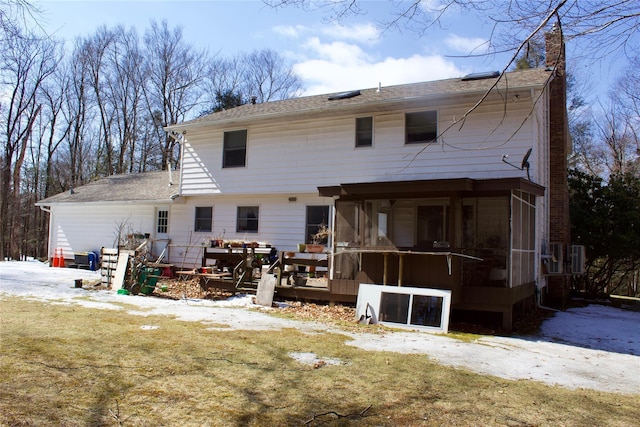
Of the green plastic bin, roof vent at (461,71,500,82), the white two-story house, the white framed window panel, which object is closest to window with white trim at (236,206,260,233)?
the white two-story house

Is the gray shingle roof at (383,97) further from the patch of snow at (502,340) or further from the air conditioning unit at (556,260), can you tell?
the patch of snow at (502,340)

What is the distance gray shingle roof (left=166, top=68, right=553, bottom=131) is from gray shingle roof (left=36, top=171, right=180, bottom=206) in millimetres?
2920

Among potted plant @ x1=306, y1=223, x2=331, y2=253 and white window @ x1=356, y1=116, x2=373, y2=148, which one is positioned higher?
white window @ x1=356, y1=116, x2=373, y2=148

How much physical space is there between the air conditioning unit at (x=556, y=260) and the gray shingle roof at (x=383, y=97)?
5076 mm

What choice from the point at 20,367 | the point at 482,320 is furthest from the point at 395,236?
the point at 20,367

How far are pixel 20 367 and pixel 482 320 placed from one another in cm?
853

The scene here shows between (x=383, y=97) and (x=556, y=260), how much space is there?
700 cm

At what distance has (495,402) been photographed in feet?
15.4

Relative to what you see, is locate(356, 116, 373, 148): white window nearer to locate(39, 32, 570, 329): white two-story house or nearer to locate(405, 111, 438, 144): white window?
locate(39, 32, 570, 329): white two-story house

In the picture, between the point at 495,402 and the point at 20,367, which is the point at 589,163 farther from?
the point at 20,367

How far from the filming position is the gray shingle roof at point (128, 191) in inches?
708

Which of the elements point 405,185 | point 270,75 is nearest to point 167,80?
point 270,75

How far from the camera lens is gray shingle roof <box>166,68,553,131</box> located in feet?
38.9

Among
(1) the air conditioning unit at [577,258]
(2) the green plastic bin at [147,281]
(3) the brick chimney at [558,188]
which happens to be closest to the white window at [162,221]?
(2) the green plastic bin at [147,281]
